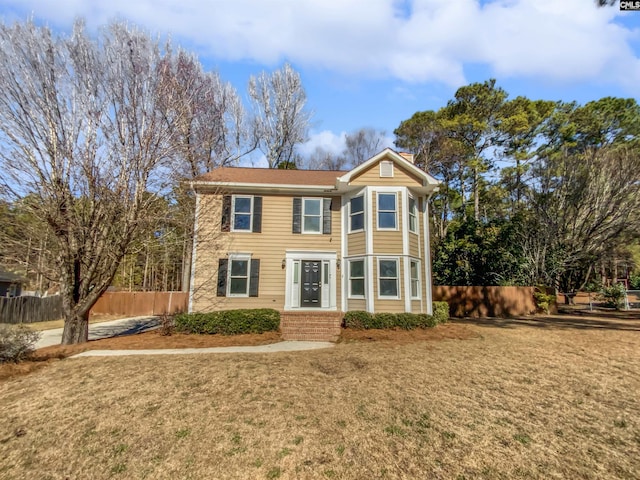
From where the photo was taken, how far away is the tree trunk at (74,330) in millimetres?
9766

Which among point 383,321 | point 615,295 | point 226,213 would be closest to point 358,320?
point 383,321

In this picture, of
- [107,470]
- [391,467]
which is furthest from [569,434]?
[107,470]

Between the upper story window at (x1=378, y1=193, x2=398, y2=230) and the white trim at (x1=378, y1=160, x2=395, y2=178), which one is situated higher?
the white trim at (x1=378, y1=160, x2=395, y2=178)

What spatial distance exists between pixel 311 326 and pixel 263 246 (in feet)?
13.1

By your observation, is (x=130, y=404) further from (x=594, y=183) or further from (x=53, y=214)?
(x=594, y=183)

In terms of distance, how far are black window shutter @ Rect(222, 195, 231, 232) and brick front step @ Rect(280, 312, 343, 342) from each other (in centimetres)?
413

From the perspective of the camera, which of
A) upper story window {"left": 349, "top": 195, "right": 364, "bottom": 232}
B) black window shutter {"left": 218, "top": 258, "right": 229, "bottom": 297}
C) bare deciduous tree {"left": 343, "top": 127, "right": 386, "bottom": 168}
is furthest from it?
bare deciduous tree {"left": 343, "top": 127, "right": 386, "bottom": 168}

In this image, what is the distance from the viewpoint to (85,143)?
9.75 metres

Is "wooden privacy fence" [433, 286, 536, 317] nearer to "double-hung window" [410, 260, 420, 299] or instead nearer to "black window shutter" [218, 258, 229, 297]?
"double-hung window" [410, 260, 420, 299]

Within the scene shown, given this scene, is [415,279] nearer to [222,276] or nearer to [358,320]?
[358,320]

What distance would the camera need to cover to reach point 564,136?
83.8 ft

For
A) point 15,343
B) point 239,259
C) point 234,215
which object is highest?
point 234,215

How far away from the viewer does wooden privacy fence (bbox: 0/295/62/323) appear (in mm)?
17141

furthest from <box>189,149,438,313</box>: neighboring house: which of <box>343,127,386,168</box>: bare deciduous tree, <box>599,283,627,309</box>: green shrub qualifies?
<box>343,127,386,168</box>: bare deciduous tree
